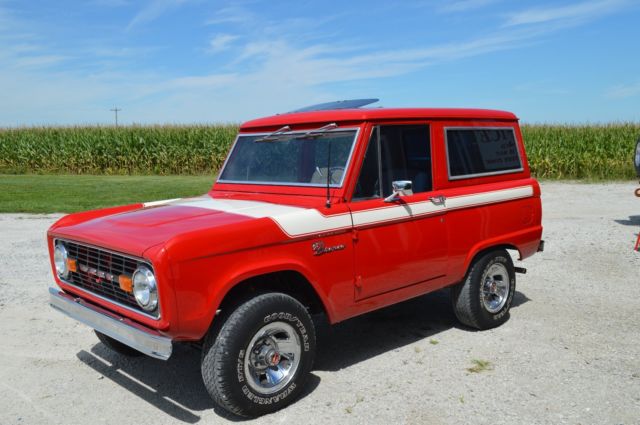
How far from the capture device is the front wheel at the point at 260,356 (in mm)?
3607

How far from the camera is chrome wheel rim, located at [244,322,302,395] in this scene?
12.4 feet

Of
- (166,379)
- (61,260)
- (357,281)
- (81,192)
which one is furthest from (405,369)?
(81,192)

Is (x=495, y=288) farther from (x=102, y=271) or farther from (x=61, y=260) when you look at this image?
(x=61, y=260)

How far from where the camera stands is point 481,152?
5.43m

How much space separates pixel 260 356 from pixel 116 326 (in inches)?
37.2

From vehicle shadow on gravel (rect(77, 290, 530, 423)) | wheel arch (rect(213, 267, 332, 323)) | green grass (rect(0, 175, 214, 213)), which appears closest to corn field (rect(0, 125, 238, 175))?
green grass (rect(0, 175, 214, 213))

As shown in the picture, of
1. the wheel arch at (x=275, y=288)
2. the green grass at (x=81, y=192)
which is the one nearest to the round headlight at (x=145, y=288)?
the wheel arch at (x=275, y=288)

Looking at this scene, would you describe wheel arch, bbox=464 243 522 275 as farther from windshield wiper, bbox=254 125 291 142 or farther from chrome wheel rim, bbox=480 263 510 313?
windshield wiper, bbox=254 125 291 142

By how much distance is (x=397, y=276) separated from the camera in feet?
15.0

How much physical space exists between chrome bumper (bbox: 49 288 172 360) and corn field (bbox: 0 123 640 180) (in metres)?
20.2

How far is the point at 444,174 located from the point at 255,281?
1992 mm

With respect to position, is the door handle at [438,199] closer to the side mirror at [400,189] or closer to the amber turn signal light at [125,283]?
the side mirror at [400,189]

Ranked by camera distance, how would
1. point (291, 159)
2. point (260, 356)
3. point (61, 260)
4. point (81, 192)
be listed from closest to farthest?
point (260, 356)
point (61, 260)
point (291, 159)
point (81, 192)

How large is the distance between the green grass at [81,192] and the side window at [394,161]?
10381 mm
